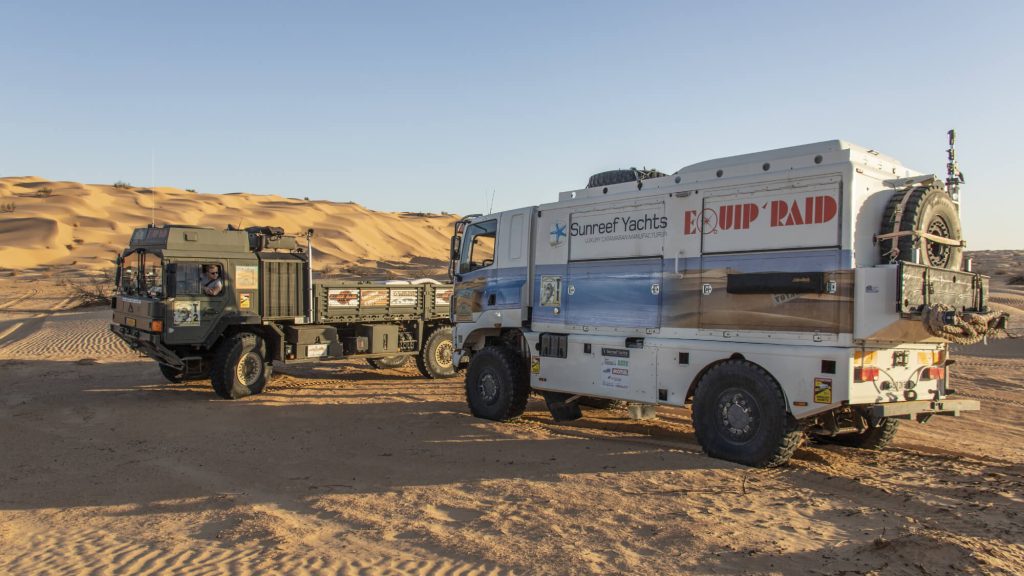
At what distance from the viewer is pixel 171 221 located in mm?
50062

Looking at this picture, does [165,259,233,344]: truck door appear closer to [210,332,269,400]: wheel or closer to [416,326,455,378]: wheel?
[210,332,269,400]: wheel

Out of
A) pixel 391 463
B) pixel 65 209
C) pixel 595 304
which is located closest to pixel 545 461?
pixel 391 463

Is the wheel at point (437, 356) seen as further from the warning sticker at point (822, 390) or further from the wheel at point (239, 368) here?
the warning sticker at point (822, 390)

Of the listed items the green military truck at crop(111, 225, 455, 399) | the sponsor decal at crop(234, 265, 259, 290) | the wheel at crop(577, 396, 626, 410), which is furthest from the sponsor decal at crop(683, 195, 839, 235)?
the sponsor decal at crop(234, 265, 259, 290)

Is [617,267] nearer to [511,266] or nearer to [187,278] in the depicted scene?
[511,266]

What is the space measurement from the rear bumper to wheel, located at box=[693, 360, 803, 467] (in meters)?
0.80

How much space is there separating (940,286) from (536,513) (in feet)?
15.3

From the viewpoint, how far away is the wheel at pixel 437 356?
1520 cm

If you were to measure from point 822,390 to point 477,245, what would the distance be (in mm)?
6234

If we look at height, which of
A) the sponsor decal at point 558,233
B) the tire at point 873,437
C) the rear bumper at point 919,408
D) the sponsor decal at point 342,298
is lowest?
the tire at point 873,437

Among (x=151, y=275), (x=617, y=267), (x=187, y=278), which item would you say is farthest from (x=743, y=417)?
(x=151, y=275)

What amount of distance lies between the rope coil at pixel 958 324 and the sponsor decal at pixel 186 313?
1056 cm

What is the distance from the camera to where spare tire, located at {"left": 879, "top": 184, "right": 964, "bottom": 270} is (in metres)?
7.18

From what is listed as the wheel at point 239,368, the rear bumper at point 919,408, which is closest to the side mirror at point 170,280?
the wheel at point 239,368
